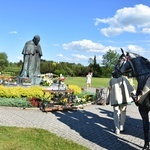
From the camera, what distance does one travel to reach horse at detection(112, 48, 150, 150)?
583 cm

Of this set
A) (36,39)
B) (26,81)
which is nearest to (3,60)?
(36,39)

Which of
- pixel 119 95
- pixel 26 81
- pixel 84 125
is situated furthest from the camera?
pixel 26 81

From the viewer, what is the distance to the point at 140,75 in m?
6.06

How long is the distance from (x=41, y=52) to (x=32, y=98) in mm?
5484

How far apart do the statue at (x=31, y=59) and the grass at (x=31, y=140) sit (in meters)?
8.91

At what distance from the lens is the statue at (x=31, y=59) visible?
16406 mm

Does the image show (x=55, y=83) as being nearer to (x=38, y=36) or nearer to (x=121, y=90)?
(x=38, y=36)

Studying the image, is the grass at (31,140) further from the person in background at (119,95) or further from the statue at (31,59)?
the statue at (31,59)

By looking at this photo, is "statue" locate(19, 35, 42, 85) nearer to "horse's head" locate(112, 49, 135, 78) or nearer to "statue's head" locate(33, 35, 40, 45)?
"statue's head" locate(33, 35, 40, 45)

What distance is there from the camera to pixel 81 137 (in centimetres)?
732

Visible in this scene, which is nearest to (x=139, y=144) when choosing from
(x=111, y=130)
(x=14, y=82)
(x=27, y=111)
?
(x=111, y=130)

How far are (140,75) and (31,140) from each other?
126 inches

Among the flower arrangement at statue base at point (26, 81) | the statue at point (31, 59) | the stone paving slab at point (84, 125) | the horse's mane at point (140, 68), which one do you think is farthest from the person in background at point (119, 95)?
the statue at point (31, 59)

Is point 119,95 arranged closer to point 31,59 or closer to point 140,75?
point 140,75
